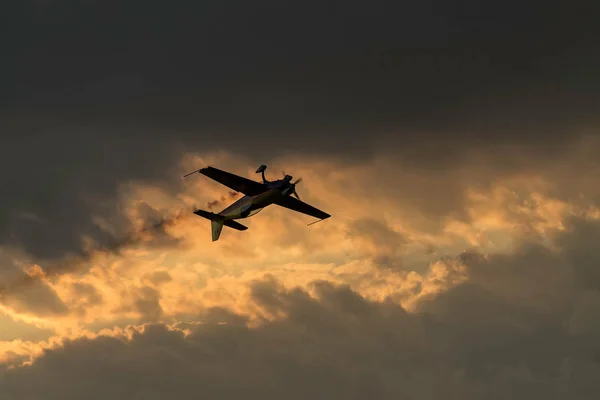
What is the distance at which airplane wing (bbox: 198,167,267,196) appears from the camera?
559 ft

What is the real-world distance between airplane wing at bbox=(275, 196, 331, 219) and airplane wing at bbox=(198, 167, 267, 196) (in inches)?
217

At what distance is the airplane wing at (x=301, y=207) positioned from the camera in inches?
7042

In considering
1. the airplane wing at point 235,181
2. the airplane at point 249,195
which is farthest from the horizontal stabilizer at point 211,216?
the airplane wing at point 235,181

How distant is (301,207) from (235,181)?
16.9 meters

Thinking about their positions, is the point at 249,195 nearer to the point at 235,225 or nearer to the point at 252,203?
the point at 252,203

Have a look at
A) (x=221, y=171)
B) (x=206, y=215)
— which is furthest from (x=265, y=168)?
(x=206, y=215)

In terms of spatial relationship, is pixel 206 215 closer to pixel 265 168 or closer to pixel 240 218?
pixel 240 218

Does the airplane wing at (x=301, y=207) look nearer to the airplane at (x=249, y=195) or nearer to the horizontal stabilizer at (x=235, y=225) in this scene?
the airplane at (x=249, y=195)

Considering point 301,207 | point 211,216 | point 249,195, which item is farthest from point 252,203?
point 301,207

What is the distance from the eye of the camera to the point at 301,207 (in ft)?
605

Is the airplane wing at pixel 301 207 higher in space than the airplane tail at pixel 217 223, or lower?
higher

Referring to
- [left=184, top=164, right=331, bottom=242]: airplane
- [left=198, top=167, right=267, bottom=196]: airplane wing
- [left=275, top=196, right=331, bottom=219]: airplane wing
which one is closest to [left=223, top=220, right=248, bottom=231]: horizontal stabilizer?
[left=184, top=164, right=331, bottom=242]: airplane

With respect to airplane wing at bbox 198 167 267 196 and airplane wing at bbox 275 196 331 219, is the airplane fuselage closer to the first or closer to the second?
airplane wing at bbox 198 167 267 196

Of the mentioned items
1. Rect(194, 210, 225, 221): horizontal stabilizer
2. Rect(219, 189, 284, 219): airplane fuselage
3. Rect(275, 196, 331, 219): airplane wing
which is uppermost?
Rect(275, 196, 331, 219): airplane wing
